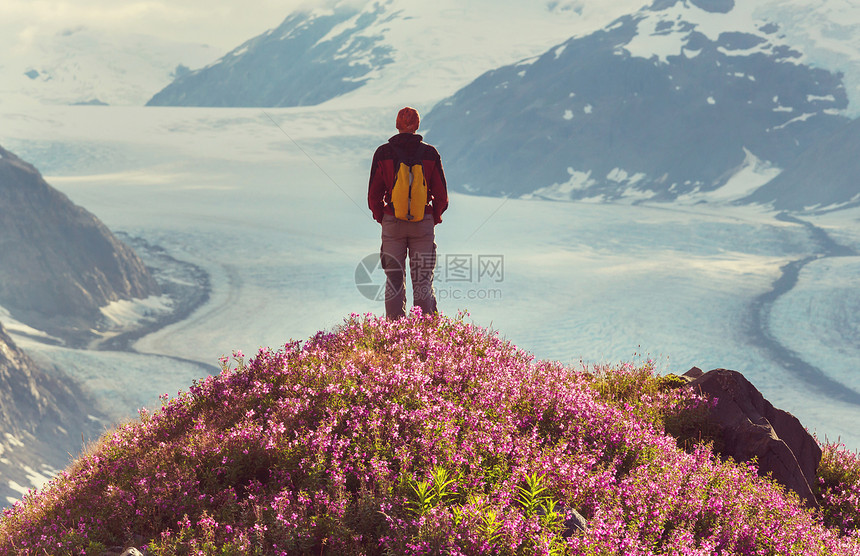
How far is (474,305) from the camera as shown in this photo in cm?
17612

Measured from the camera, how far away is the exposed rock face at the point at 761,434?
7.41m

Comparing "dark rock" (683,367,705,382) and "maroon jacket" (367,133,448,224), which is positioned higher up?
"maroon jacket" (367,133,448,224)

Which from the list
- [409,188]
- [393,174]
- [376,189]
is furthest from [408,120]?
[376,189]

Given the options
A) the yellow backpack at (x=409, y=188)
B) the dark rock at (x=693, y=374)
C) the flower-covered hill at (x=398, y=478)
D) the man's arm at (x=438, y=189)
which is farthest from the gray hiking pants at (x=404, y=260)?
the dark rock at (x=693, y=374)

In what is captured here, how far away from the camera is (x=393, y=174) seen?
9.32 metres

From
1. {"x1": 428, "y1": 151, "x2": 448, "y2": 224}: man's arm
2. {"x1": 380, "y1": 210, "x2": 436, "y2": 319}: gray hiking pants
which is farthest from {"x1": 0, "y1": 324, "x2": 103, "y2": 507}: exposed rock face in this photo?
{"x1": 428, "y1": 151, "x2": 448, "y2": 224}: man's arm

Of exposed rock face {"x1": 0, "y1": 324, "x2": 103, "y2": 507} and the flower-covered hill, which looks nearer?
the flower-covered hill

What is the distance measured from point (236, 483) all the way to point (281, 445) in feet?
1.61

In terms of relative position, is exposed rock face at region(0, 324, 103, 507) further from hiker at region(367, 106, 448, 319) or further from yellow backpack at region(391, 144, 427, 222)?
yellow backpack at region(391, 144, 427, 222)

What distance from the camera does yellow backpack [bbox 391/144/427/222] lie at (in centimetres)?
915

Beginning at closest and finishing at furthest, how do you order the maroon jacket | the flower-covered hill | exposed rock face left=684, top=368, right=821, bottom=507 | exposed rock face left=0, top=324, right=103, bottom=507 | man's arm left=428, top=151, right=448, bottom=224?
the flower-covered hill < exposed rock face left=684, top=368, right=821, bottom=507 < the maroon jacket < man's arm left=428, top=151, right=448, bottom=224 < exposed rock face left=0, top=324, right=103, bottom=507

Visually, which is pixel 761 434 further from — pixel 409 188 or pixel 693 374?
pixel 409 188

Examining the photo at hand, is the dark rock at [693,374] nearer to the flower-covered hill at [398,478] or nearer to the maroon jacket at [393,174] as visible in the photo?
the flower-covered hill at [398,478]

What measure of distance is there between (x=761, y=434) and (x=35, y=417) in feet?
627
